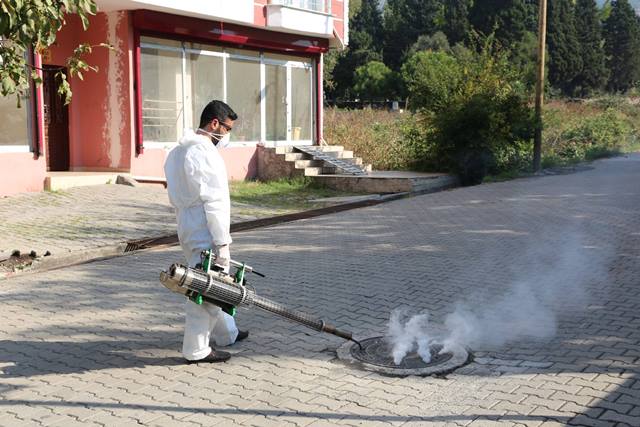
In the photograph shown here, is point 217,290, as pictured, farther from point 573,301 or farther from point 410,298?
point 573,301

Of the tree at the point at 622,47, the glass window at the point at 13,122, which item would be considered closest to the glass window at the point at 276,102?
the glass window at the point at 13,122

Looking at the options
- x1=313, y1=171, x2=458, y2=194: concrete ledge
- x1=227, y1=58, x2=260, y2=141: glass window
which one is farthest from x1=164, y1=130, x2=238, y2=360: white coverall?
x1=227, y1=58, x2=260, y2=141: glass window

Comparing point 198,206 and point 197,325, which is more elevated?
point 198,206

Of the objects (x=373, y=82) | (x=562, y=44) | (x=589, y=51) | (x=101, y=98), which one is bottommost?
(x=101, y=98)

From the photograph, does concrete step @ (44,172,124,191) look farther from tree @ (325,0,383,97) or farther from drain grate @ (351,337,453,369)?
tree @ (325,0,383,97)

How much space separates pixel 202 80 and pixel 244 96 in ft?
5.45

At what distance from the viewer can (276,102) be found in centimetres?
1998

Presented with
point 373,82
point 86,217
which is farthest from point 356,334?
point 373,82

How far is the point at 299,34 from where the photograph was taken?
779 inches

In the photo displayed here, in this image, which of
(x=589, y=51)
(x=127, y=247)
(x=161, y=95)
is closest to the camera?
(x=127, y=247)

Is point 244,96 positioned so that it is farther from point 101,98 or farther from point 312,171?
point 101,98

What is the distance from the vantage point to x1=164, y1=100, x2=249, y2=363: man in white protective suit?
4.77 metres

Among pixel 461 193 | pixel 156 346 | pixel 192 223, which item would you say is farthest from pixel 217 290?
pixel 461 193

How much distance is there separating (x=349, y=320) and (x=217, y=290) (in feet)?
6.52
